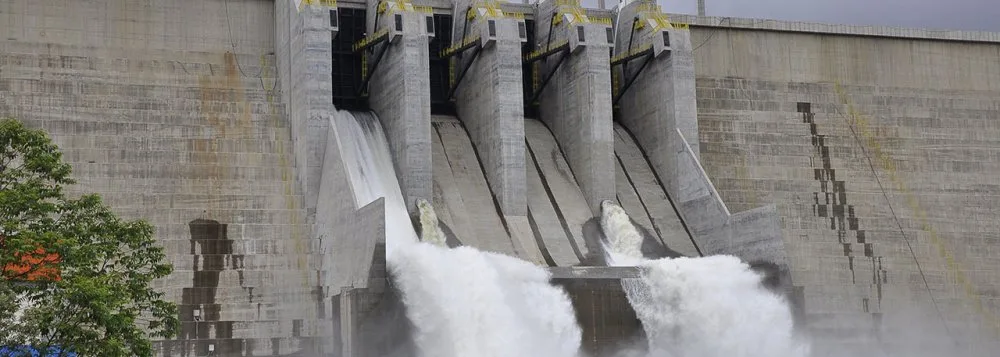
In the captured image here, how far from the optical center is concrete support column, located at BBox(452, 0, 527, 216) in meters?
40.6

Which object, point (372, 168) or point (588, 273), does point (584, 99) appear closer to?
point (372, 168)

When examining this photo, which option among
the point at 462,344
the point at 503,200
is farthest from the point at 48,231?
the point at 503,200

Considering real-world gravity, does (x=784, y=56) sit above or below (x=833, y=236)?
above

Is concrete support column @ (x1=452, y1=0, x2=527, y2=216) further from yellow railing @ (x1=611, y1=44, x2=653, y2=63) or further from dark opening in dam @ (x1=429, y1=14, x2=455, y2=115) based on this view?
yellow railing @ (x1=611, y1=44, x2=653, y2=63)

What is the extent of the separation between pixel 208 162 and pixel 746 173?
17319mm

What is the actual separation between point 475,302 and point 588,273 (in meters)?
3.17

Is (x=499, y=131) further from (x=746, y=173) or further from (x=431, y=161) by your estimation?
(x=746, y=173)

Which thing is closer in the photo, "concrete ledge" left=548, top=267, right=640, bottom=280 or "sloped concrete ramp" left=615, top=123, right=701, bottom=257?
"concrete ledge" left=548, top=267, right=640, bottom=280

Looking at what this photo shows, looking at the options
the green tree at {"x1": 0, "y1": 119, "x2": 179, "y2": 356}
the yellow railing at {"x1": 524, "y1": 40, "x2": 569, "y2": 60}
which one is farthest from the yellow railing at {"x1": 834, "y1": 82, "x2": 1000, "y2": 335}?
the green tree at {"x1": 0, "y1": 119, "x2": 179, "y2": 356}

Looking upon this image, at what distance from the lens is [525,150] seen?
4281 centimetres

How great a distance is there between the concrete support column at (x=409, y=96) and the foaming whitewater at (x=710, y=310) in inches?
265

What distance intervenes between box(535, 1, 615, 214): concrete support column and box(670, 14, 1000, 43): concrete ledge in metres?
3.97

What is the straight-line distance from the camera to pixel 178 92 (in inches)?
1528

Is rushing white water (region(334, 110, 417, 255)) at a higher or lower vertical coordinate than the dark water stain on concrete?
higher
